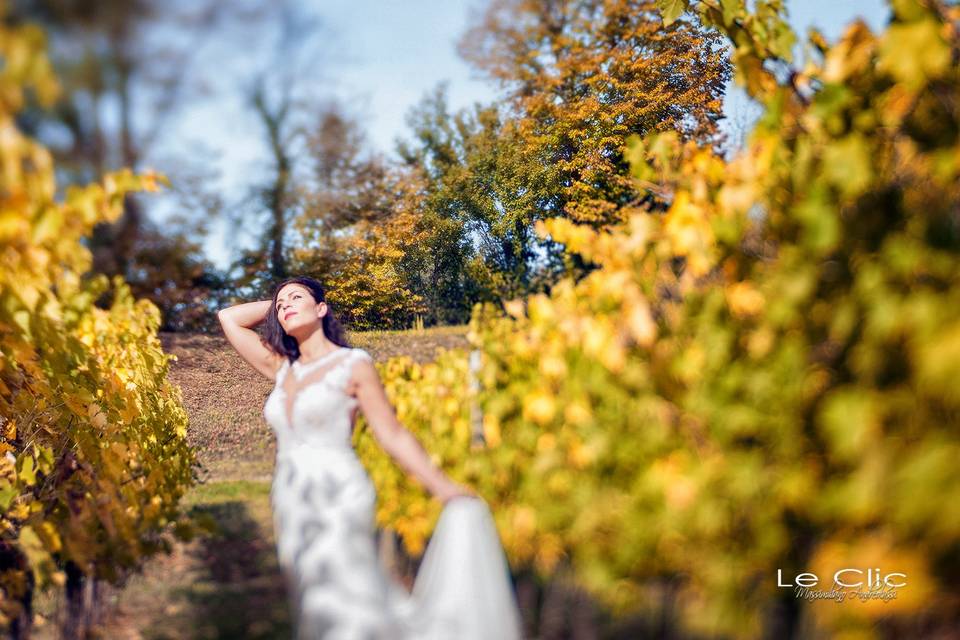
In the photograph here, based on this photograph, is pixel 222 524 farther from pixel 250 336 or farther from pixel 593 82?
pixel 593 82

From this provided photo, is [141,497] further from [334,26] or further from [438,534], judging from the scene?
[334,26]

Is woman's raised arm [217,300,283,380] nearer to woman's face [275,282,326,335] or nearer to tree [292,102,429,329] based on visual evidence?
woman's face [275,282,326,335]

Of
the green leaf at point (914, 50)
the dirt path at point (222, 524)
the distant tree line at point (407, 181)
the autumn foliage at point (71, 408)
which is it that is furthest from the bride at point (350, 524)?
the green leaf at point (914, 50)

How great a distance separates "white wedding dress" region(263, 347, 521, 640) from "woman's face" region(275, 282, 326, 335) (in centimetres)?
22

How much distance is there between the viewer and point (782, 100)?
2.37 metres

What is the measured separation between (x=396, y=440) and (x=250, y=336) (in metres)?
1.50

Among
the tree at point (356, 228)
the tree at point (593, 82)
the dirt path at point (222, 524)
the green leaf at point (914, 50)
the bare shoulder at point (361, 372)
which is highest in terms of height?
the tree at point (593, 82)

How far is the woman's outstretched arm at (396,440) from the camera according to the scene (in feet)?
9.14

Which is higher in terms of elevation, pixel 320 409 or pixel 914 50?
pixel 914 50

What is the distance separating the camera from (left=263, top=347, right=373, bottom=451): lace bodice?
3.21 metres

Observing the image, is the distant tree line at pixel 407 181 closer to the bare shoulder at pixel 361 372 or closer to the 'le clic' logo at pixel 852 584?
the bare shoulder at pixel 361 372

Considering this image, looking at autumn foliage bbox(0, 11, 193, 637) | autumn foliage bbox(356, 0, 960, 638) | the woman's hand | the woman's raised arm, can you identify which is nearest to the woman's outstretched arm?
the woman's hand

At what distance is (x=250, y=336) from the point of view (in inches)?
161

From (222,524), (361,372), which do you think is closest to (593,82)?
(222,524)
